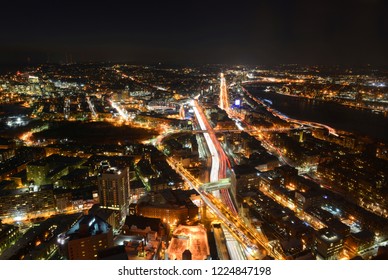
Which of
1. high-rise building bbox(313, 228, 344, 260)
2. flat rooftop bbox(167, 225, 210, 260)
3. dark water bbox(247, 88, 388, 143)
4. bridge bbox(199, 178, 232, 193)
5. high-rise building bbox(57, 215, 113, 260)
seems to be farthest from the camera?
dark water bbox(247, 88, 388, 143)

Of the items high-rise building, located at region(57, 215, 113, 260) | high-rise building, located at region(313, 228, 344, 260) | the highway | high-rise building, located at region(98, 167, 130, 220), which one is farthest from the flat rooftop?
high-rise building, located at region(313, 228, 344, 260)

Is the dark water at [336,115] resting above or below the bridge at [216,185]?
above

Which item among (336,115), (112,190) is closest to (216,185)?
(112,190)

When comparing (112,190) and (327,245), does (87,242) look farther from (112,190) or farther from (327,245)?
(327,245)

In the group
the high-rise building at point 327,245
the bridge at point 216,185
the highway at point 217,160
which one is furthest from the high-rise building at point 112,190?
the high-rise building at point 327,245

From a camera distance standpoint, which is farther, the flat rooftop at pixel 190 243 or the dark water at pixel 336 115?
the dark water at pixel 336 115

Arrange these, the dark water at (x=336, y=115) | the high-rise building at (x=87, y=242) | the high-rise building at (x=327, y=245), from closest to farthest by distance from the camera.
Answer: the high-rise building at (x=87, y=242), the high-rise building at (x=327, y=245), the dark water at (x=336, y=115)

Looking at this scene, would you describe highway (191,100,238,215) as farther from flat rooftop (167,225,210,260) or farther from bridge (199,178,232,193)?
flat rooftop (167,225,210,260)

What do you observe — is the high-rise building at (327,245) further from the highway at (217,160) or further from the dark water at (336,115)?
the dark water at (336,115)

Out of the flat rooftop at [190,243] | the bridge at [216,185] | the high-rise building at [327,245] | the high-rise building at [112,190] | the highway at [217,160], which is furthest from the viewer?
the bridge at [216,185]
